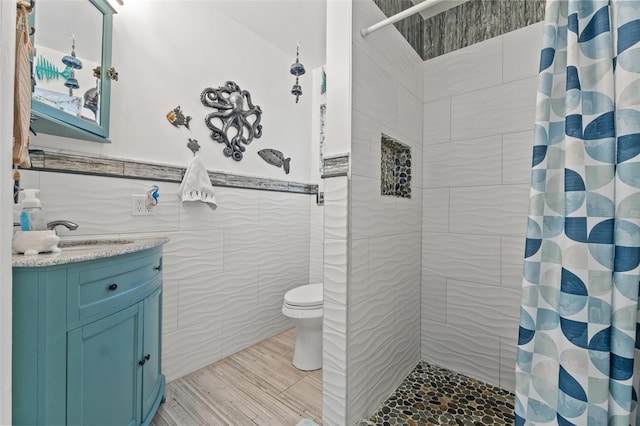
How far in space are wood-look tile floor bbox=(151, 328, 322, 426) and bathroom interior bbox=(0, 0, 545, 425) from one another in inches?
5.1

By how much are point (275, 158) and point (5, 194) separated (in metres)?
1.93

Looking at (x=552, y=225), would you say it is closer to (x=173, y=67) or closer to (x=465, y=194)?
(x=465, y=194)

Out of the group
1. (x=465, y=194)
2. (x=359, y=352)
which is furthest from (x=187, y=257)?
(x=465, y=194)

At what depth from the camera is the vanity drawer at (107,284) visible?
947 millimetres

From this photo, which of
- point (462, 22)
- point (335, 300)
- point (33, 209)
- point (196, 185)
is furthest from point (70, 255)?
point (462, 22)

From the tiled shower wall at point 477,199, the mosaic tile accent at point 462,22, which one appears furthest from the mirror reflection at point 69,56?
the tiled shower wall at point 477,199

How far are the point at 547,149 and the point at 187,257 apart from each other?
1.90 m

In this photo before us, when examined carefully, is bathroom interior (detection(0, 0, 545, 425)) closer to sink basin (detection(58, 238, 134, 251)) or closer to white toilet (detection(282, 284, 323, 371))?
sink basin (detection(58, 238, 134, 251))

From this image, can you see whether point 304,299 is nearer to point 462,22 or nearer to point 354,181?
point 354,181

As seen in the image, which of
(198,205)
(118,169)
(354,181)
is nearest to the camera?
(354,181)

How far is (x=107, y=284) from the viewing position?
3.45 feet

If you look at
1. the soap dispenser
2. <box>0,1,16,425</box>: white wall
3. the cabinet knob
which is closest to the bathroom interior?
the soap dispenser

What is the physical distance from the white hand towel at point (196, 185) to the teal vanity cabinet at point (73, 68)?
0.46 metres

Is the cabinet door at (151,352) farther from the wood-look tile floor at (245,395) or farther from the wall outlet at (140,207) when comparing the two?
the wall outlet at (140,207)
